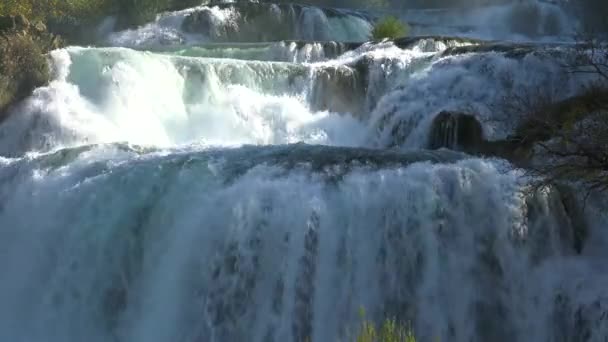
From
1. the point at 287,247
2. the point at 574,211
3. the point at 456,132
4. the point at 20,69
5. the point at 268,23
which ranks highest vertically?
the point at 268,23

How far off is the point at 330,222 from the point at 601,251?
319 centimetres

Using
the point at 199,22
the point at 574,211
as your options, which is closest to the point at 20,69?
the point at 574,211

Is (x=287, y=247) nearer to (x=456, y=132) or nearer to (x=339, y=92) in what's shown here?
(x=456, y=132)

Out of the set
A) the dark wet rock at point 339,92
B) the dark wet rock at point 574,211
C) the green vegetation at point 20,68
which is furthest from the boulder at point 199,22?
the dark wet rock at point 574,211

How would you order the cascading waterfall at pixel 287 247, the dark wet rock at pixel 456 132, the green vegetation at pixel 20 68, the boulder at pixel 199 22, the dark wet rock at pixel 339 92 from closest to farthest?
the cascading waterfall at pixel 287 247 < the dark wet rock at pixel 456 132 < the green vegetation at pixel 20 68 < the dark wet rock at pixel 339 92 < the boulder at pixel 199 22

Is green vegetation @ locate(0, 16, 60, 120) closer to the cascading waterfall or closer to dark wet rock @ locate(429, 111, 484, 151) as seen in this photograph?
the cascading waterfall

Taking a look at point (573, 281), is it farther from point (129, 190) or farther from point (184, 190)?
point (129, 190)

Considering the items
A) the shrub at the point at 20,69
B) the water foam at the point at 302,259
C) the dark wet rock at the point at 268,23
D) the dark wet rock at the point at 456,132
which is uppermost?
the dark wet rock at the point at 268,23

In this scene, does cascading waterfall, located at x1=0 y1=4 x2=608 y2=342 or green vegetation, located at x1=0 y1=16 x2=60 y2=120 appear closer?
cascading waterfall, located at x1=0 y1=4 x2=608 y2=342

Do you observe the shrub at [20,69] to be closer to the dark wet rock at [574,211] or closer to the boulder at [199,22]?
the dark wet rock at [574,211]

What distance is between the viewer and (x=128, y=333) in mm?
8680

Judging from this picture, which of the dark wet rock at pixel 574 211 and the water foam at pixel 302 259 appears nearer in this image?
the water foam at pixel 302 259

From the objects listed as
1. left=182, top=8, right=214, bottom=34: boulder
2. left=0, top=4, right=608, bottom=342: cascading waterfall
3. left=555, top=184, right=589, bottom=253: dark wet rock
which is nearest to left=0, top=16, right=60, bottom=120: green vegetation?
left=0, top=4, right=608, bottom=342: cascading waterfall

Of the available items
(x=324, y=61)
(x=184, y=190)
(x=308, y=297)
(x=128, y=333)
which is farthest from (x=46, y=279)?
(x=324, y=61)
